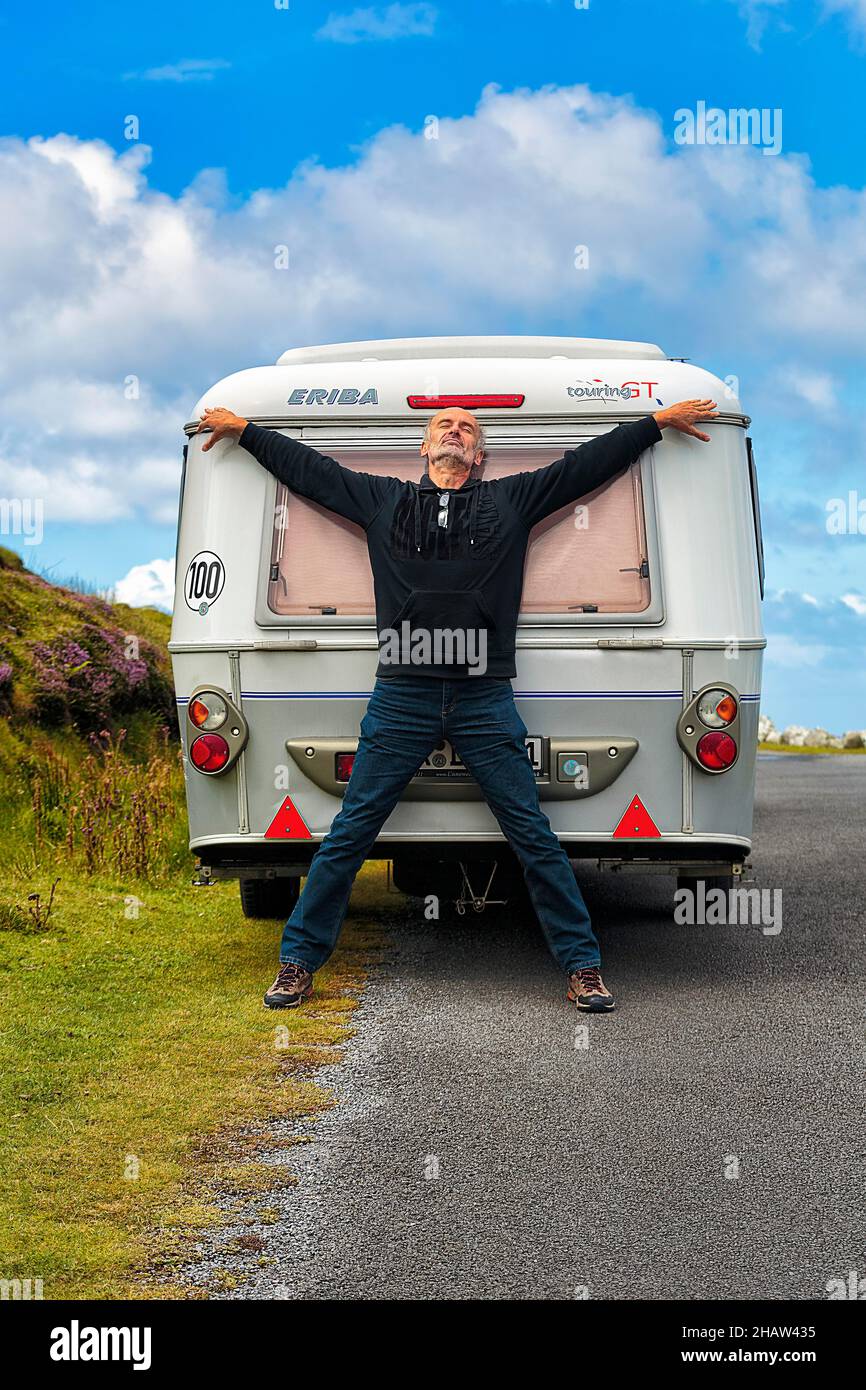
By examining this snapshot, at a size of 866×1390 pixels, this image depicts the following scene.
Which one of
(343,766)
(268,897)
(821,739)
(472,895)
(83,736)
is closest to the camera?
(343,766)

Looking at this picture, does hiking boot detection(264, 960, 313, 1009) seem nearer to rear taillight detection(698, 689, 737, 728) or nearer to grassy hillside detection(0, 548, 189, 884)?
rear taillight detection(698, 689, 737, 728)

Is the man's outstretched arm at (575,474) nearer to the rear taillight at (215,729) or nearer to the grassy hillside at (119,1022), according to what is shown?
the rear taillight at (215,729)

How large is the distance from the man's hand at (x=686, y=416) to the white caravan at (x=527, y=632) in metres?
0.08

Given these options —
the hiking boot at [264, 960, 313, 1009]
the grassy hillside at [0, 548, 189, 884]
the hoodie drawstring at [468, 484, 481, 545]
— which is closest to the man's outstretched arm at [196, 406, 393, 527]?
the hoodie drawstring at [468, 484, 481, 545]

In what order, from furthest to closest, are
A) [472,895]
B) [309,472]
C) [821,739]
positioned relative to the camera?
[821,739]
[472,895]
[309,472]

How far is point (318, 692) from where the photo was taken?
7008mm

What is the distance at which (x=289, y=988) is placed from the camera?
6.71 metres

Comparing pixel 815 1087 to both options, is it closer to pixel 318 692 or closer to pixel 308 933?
pixel 308 933

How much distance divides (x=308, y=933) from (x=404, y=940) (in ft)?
5.44

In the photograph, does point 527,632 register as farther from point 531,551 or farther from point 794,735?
point 794,735

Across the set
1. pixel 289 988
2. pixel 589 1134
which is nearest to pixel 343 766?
pixel 289 988

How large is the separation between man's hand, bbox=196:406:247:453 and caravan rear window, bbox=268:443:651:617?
1.15 feet

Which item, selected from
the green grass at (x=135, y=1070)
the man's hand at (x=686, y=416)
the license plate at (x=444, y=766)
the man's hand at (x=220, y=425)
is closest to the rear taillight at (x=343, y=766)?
the license plate at (x=444, y=766)

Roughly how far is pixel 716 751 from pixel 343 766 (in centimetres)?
178
